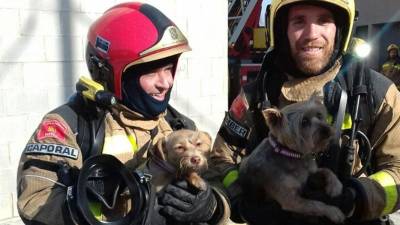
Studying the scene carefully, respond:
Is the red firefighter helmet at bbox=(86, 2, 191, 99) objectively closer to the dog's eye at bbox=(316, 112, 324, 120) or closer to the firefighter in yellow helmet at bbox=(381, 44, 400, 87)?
the dog's eye at bbox=(316, 112, 324, 120)

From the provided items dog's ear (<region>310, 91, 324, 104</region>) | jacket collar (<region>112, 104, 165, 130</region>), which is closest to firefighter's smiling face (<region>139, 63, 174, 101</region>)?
jacket collar (<region>112, 104, 165, 130</region>)

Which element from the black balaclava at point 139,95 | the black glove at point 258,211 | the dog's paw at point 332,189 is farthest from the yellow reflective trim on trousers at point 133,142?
the dog's paw at point 332,189

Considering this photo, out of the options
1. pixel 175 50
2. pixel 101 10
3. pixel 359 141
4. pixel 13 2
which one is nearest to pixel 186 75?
pixel 101 10

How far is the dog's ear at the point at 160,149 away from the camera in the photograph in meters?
2.33

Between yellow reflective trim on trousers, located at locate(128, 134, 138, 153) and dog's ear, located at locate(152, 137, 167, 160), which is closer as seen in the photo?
dog's ear, located at locate(152, 137, 167, 160)

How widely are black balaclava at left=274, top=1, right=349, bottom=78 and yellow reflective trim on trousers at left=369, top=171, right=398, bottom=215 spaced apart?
58 cm

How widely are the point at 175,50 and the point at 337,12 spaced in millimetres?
841

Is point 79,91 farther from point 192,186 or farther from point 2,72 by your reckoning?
point 2,72

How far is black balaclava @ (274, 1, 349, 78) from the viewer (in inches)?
98.7

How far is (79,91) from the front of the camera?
96.0 inches

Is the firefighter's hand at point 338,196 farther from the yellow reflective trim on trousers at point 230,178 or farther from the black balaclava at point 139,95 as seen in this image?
the black balaclava at point 139,95

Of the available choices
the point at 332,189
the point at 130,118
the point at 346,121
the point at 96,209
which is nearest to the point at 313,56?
the point at 346,121

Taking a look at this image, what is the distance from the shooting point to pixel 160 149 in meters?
2.34

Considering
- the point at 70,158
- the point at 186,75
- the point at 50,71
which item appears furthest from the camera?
the point at 186,75
